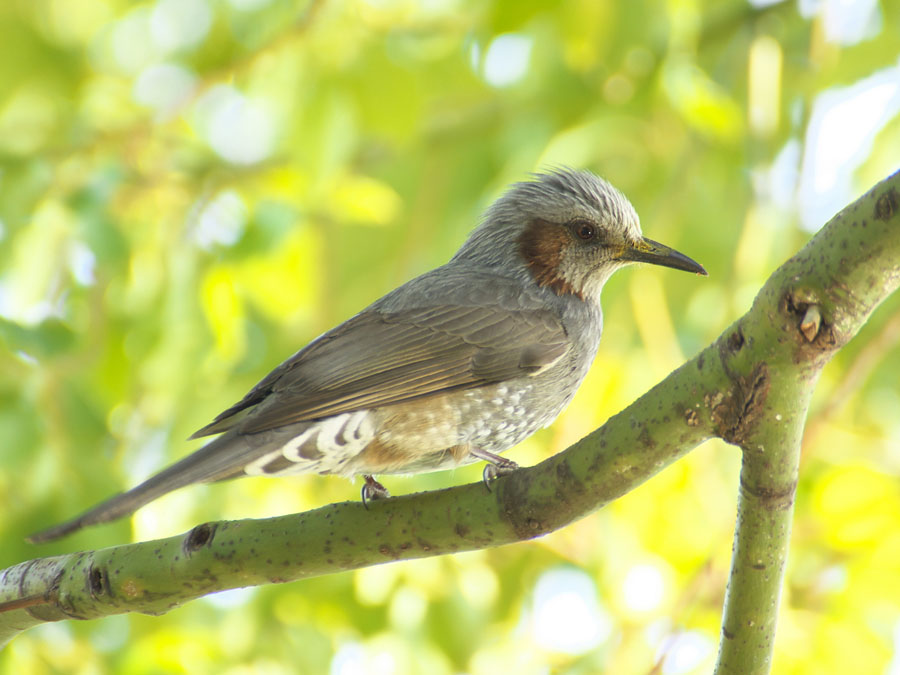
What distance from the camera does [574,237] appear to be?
415cm

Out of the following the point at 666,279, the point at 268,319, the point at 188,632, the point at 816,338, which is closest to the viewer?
the point at 816,338

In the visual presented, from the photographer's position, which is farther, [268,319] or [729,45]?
[268,319]

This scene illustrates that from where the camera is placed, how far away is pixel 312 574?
2.67m

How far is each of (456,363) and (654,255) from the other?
1.01 metres

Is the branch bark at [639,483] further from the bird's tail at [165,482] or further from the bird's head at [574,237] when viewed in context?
the bird's head at [574,237]

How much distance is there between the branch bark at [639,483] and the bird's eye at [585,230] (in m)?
1.80

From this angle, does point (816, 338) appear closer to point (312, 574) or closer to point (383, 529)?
point (383, 529)

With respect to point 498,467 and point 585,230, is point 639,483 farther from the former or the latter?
point 585,230

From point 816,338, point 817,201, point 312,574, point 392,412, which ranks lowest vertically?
point 816,338

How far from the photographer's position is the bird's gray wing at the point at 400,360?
3.23 meters

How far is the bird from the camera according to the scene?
10.3ft

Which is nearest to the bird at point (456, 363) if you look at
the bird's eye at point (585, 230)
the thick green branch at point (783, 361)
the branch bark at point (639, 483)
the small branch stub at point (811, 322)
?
the bird's eye at point (585, 230)

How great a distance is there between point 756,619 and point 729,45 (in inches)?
147

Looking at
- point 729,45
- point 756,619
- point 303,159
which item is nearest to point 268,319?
point 303,159
